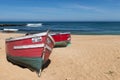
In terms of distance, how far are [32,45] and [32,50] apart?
0.23m

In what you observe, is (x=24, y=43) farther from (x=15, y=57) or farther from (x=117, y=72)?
(x=117, y=72)

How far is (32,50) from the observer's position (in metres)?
10.9

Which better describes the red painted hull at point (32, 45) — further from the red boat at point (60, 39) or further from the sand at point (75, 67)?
the red boat at point (60, 39)

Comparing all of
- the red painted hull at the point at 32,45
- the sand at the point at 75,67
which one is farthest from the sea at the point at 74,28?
the red painted hull at the point at 32,45

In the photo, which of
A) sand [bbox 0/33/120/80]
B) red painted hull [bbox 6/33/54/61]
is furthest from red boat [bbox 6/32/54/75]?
sand [bbox 0/33/120/80]

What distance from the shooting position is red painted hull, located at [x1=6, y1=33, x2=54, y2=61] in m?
10.7

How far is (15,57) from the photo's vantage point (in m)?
11.8

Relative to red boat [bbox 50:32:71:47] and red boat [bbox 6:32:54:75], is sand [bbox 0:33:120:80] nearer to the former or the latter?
red boat [bbox 6:32:54:75]

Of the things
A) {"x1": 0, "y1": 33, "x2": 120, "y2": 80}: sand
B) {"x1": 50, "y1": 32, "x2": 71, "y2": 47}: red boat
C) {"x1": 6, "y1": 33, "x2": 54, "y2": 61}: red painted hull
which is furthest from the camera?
{"x1": 50, "y1": 32, "x2": 71, "y2": 47}: red boat

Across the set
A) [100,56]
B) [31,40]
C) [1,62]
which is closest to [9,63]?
[1,62]

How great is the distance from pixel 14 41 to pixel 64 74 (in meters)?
2.91

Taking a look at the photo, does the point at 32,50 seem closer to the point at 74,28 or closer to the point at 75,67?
the point at 75,67

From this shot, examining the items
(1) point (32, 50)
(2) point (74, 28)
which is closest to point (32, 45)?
(1) point (32, 50)

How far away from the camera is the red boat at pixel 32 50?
10719 mm
